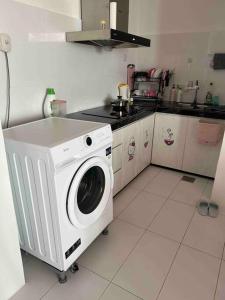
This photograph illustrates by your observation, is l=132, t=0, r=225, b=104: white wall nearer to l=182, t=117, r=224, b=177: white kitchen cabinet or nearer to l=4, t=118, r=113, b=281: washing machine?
l=182, t=117, r=224, b=177: white kitchen cabinet

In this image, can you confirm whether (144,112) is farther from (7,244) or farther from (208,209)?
(7,244)

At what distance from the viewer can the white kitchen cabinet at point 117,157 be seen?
192 centimetres

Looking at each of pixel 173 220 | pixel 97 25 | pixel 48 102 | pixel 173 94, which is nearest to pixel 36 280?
pixel 173 220

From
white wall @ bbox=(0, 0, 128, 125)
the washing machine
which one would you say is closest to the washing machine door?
the washing machine

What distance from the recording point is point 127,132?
2.06 m

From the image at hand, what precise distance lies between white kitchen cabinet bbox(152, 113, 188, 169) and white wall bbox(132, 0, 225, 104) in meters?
0.56

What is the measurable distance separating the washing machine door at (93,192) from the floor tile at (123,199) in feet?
1.65

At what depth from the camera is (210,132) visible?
224cm

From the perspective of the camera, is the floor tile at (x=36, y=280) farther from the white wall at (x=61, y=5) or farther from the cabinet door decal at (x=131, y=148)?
the white wall at (x=61, y=5)

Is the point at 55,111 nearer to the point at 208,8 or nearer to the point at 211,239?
the point at 211,239

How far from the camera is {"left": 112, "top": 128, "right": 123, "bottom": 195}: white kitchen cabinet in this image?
192 centimetres

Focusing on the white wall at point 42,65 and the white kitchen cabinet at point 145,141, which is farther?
the white kitchen cabinet at point 145,141

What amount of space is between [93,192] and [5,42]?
1141 millimetres

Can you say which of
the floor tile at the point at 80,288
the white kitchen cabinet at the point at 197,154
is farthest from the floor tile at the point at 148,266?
the white kitchen cabinet at the point at 197,154
